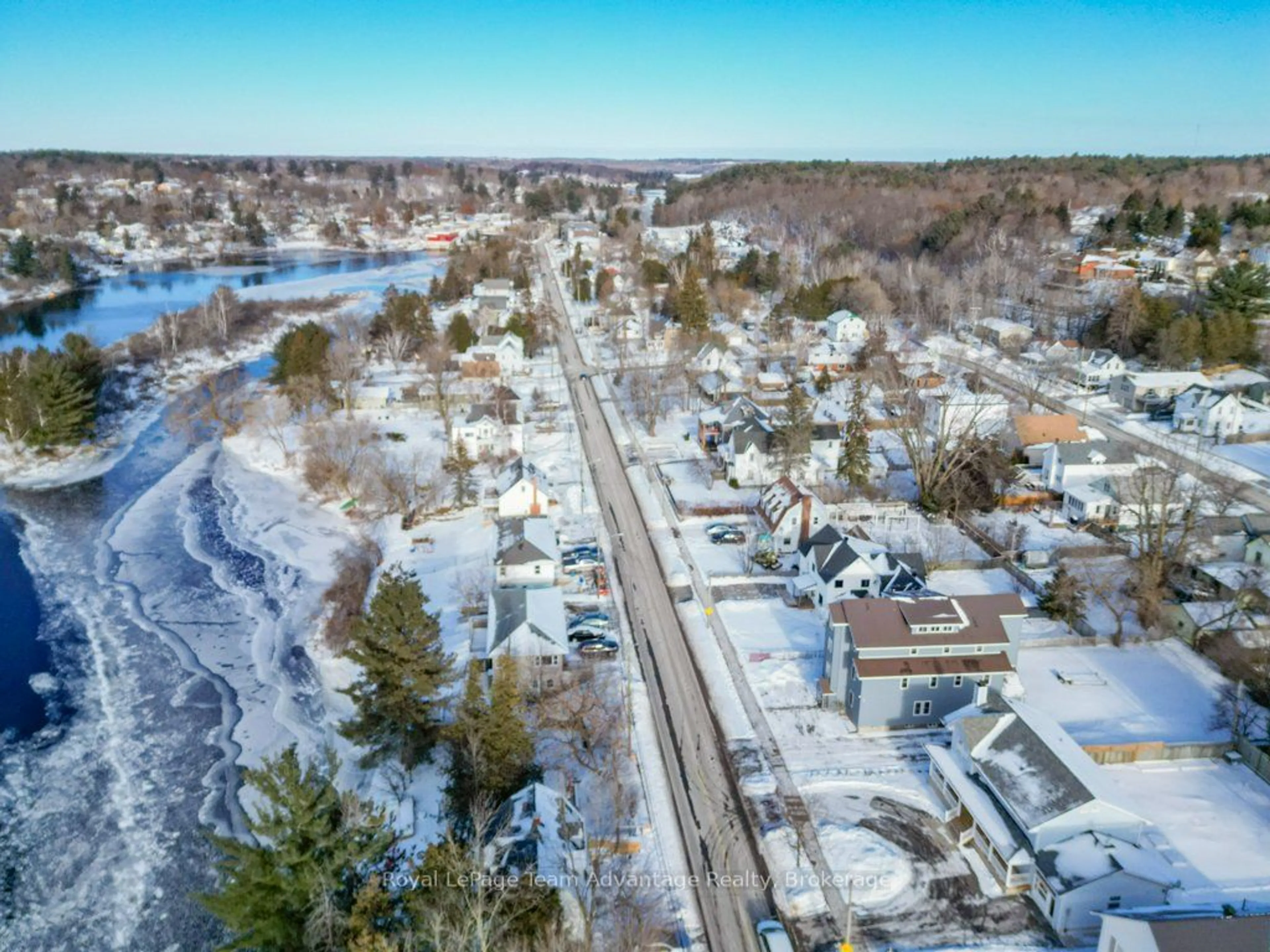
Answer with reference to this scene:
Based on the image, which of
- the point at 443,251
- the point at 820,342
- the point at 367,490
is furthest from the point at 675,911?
the point at 443,251

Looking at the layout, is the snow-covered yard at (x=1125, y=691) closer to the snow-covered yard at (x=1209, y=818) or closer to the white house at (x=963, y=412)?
the snow-covered yard at (x=1209, y=818)

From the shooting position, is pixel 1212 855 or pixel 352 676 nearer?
pixel 1212 855

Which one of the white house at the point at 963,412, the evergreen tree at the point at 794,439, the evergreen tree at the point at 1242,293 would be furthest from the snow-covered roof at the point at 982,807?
the evergreen tree at the point at 1242,293

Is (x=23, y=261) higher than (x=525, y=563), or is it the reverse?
(x=23, y=261)

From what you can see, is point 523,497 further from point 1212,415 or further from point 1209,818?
point 1212,415

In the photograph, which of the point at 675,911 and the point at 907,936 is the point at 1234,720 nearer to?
the point at 907,936

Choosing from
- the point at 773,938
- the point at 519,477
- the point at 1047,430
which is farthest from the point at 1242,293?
the point at 773,938
